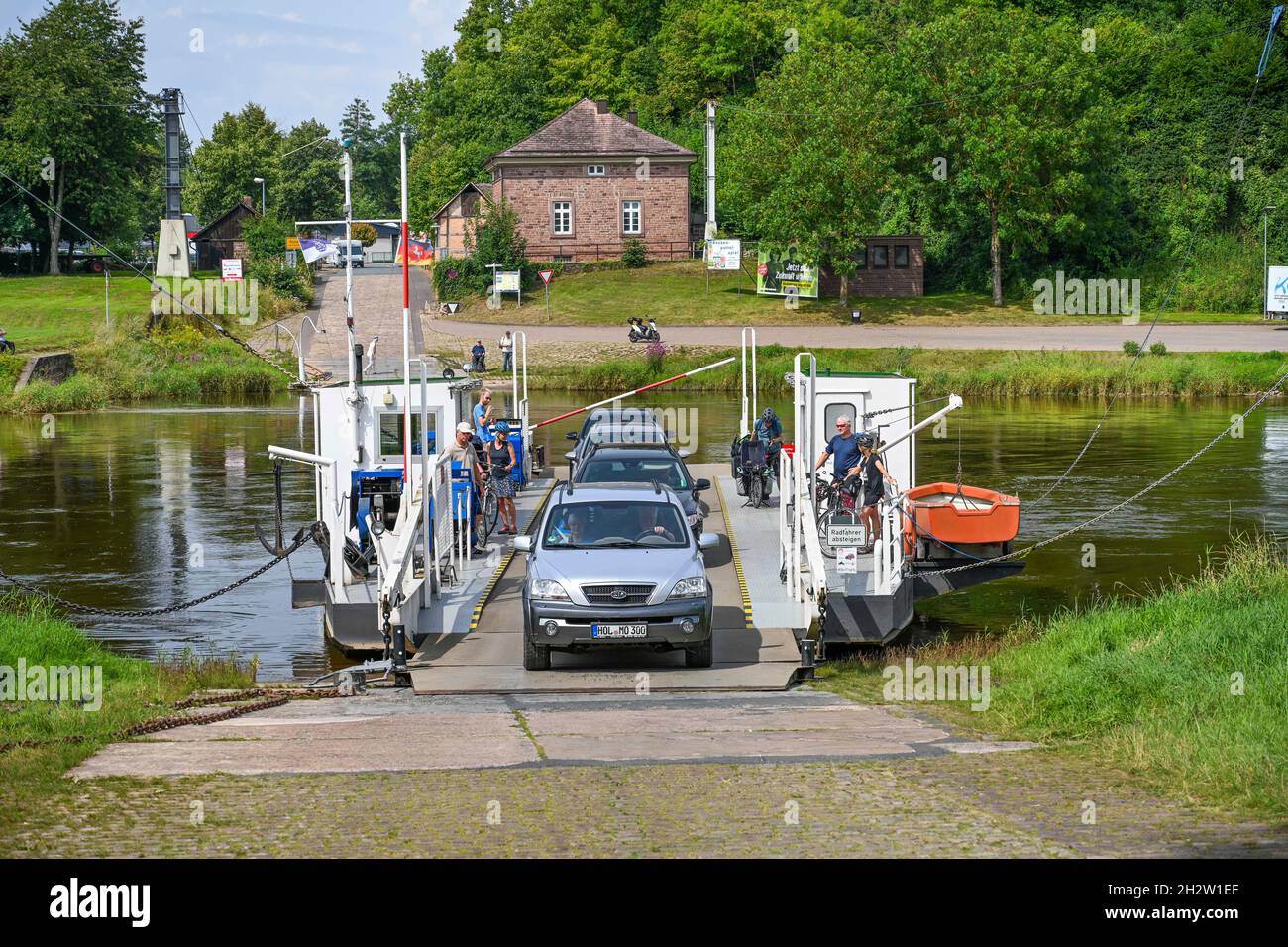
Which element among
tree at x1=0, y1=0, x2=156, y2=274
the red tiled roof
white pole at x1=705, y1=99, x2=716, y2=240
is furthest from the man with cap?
tree at x1=0, y1=0, x2=156, y2=274

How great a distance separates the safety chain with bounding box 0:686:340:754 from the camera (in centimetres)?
1081

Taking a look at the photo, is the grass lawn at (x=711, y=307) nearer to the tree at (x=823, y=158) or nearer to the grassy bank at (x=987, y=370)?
the tree at (x=823, y=158)

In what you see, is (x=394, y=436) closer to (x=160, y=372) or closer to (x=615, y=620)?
(x=615, y=620)

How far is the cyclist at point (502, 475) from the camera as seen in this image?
22484mm

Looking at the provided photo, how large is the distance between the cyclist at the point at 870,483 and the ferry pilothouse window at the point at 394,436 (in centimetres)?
533

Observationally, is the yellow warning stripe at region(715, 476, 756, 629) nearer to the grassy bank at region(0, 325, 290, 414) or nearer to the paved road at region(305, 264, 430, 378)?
the paved road at region(305, 264, 430, 378)

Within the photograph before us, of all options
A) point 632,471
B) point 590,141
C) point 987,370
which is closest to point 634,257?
point 590,141

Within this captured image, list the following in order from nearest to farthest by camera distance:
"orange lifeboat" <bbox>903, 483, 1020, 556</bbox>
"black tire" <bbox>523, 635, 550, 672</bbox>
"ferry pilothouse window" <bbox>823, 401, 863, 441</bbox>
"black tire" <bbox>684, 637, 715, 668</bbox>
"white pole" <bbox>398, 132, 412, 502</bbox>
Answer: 1. "black tire" <bbox>684, 637, 715, 668</bbox>
2. "black tire" <bbox>523, 635, 550, 672</bbox>
3. "white pole" <bbox>398, 132, 412, 502</bbox>
4. "orange lifeboat" <bbox>903, 483, 1020, 556</bbox>
5. "ferry pilothouse window" <bbox>823, 401, 863, 441</bbox>

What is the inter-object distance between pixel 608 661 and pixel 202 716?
455cm

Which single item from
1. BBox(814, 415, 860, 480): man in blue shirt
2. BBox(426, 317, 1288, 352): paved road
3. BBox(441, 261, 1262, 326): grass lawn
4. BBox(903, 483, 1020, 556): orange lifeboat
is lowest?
BBox(903, 483, 1020, 556): orange lifeboat

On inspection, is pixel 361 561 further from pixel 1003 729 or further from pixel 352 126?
pixel 352 126

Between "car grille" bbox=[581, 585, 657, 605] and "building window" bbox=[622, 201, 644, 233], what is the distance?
7061cm

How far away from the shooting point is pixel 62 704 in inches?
501

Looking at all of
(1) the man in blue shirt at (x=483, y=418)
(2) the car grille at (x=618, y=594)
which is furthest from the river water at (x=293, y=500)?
(2) the car grille at (x=618, y=594)
